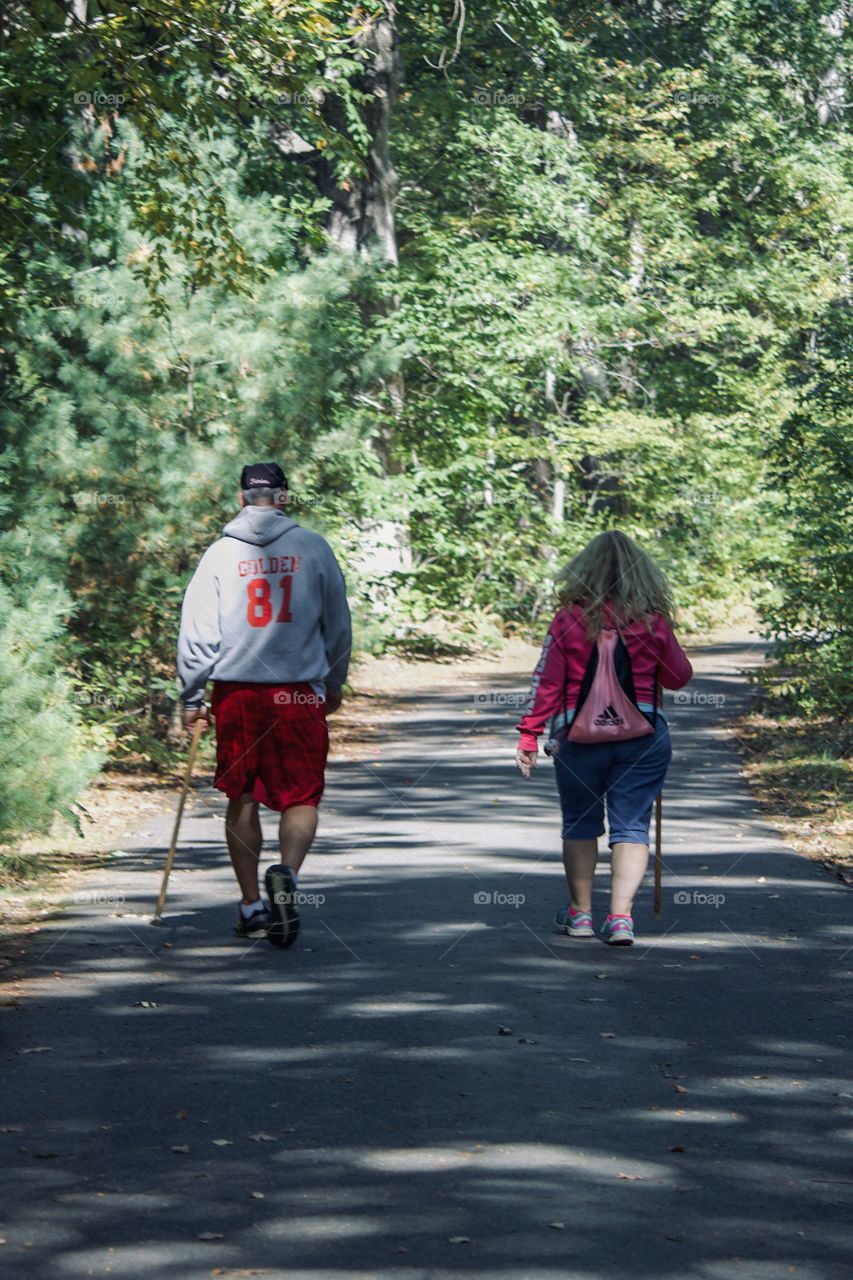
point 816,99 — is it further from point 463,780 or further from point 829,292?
point 463,780

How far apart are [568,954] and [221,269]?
7.06 m

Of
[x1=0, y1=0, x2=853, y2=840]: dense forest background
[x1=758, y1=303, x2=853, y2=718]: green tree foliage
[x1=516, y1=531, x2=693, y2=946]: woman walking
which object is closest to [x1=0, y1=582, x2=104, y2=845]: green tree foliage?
[x1=0, y1=0, x2=853, y2=840]: dense forest background

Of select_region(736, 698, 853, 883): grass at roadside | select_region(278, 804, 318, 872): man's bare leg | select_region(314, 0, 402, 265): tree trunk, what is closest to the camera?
select_region(278, 804, 318, 872): man's bare leg

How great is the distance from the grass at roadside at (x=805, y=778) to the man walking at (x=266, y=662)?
12.8 ft

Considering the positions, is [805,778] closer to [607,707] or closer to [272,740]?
[607,707]

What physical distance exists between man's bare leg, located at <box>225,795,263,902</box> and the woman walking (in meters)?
1.30

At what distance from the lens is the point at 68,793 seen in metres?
10.9

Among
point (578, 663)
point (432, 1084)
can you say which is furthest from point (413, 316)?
point (432, 1084)

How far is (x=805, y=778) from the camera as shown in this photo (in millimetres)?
15477

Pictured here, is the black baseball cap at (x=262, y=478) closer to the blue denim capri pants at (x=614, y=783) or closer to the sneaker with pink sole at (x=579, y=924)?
the blue denim capri pants at (x=614, y=783)

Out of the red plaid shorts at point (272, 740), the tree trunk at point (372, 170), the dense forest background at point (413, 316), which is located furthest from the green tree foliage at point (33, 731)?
the tree trunk at point (372, 170)

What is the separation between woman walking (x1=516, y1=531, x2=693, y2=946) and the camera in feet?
28.6

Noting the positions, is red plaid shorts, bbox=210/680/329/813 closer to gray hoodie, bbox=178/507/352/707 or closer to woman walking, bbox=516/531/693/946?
gray hoodie, bbox=178/507/352/707

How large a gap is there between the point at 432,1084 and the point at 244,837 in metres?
2.60
